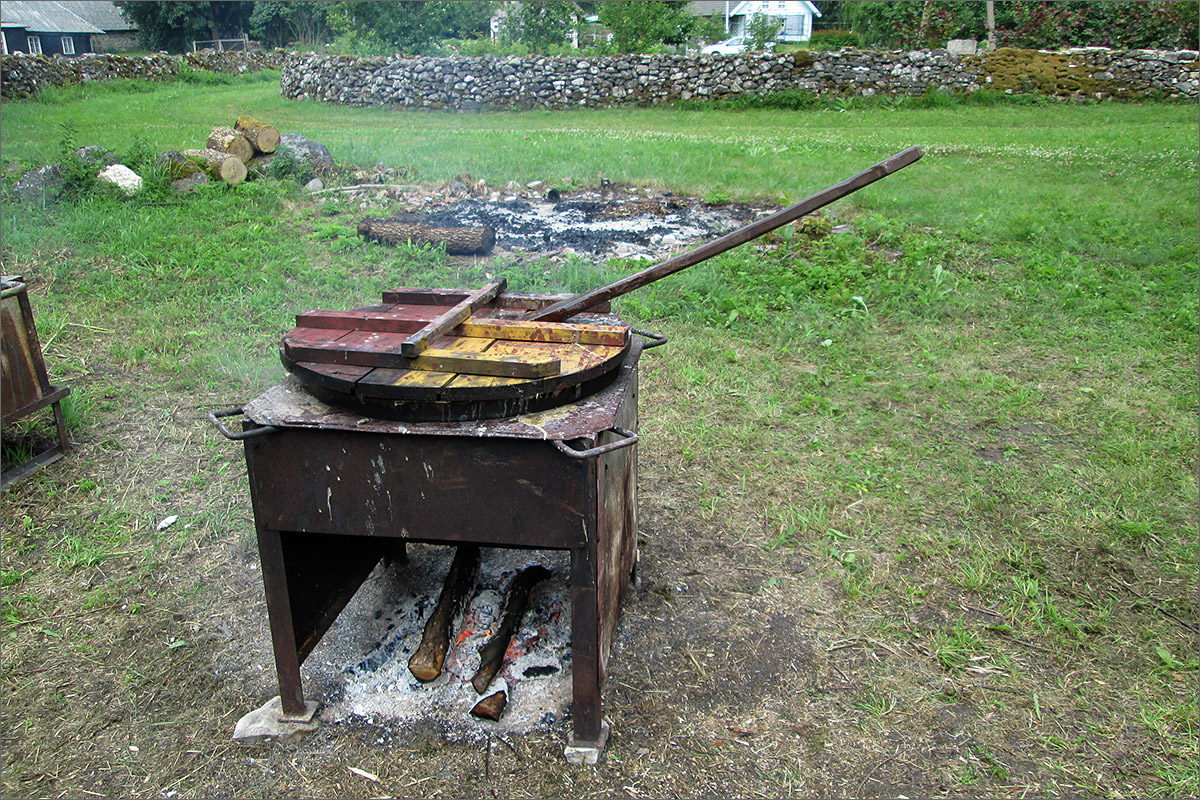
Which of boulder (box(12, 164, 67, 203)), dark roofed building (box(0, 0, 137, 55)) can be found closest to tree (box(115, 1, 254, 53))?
dark roofed building (box(0, 0, 137, 55))

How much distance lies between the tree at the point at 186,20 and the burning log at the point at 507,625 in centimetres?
3507

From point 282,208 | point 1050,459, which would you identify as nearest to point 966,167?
point 1050,459

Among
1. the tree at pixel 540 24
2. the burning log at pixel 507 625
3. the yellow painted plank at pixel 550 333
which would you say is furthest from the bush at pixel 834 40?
the yellow painted plank at pixel 550 333

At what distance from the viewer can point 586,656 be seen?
90.3 inches

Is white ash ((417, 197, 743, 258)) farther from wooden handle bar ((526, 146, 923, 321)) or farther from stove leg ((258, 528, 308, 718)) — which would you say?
stove leg ((258, 528, 308, 718))

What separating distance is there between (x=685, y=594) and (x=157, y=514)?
2.39 m

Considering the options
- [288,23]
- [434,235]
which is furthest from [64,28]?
[434,235]

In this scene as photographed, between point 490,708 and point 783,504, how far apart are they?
5.87 feet

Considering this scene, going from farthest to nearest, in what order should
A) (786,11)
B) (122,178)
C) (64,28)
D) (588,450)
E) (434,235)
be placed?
(786,11) → (64,28) → (122,178) → (434,235) → (588,450)

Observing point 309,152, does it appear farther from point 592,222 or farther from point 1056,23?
point 1056,23

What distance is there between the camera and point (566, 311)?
2623 mm

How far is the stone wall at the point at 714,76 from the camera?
51.3 feet

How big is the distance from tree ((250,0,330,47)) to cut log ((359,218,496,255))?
2331cm

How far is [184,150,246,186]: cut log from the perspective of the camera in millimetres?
8766
